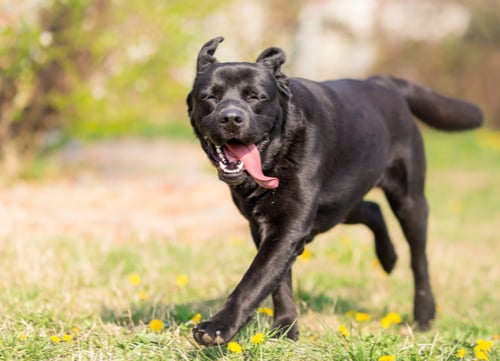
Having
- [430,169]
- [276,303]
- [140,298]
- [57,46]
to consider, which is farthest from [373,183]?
[430,169]

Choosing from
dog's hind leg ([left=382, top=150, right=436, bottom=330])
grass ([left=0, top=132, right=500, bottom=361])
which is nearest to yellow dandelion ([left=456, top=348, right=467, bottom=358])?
grass ([left=0, top=132, right=500, bottom=361])

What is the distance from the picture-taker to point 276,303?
3.86m

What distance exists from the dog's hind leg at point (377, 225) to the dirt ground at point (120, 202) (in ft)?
5.91

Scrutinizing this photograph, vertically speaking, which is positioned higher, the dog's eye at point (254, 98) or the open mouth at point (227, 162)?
the dog's eye at point (254, 98)

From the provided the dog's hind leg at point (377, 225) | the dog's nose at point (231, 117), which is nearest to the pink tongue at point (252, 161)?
the dog's nose at point (231, 117)

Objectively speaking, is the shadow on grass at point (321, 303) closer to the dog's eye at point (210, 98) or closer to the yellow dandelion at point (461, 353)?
the yellow dandelion at point (461, 353)

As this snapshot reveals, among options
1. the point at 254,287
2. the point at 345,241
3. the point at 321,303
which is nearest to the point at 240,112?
the point at 254,287

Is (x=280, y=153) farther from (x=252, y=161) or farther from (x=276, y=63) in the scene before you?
(x=276, y=63)

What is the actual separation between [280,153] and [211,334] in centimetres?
98

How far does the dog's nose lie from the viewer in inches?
133

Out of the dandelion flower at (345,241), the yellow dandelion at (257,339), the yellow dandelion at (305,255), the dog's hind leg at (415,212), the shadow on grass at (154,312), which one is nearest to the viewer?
the yellow dandelion at (257,339)

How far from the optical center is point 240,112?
3420 millimetres

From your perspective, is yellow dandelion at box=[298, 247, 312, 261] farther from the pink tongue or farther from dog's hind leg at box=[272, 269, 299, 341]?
the pink tongue

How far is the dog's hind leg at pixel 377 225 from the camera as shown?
4848 millimetres
